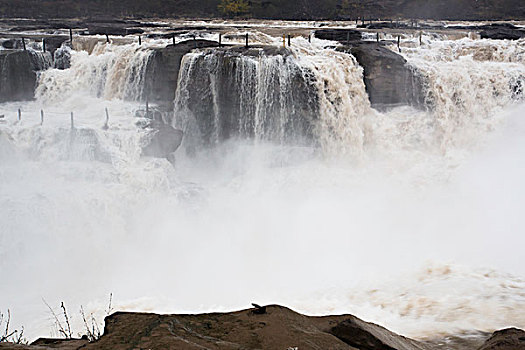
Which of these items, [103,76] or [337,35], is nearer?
[103,76]

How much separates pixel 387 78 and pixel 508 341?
12.0 m

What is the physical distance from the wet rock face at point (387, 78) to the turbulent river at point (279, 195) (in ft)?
1.17

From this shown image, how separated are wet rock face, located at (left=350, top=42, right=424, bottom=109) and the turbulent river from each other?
0.36m

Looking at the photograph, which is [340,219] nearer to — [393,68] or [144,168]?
[144,168]

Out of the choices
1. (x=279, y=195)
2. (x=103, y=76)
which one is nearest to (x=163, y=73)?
(x=103, y=76)

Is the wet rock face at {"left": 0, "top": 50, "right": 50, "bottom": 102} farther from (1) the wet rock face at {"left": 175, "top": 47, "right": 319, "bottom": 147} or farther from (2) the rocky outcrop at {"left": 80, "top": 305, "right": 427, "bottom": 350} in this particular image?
(2) the rocky outcrop at {"left": 80, "top": 305, "right": 427, "bottom": 350}

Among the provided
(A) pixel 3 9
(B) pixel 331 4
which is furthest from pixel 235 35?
(A) pixel 3 9

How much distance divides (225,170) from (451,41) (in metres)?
8.83

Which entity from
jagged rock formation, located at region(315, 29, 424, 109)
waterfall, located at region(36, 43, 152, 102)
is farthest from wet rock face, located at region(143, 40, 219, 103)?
jagged rock formation, located at region(315, 29, 424, 109)

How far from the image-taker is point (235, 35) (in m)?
17.5

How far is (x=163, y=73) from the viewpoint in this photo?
47.6ft

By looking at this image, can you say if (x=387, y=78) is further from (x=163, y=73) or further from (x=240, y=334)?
(x=240, y=334)

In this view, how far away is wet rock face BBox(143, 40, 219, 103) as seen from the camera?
14.4 metres

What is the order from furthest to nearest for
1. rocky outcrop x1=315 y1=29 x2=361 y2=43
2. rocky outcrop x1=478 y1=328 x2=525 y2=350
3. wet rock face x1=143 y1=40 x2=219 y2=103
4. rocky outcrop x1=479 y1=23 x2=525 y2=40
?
rocky outcrop x1=315 y1=29 x2=361 y2=43 → rocky outcrop x1=479 y1=23 x2=525 y2=40 → wet rock face x1=143 y1=40 x2=219 y2=103 → rocky outcrop x1=478 y1=328 x2=525 y2=350
